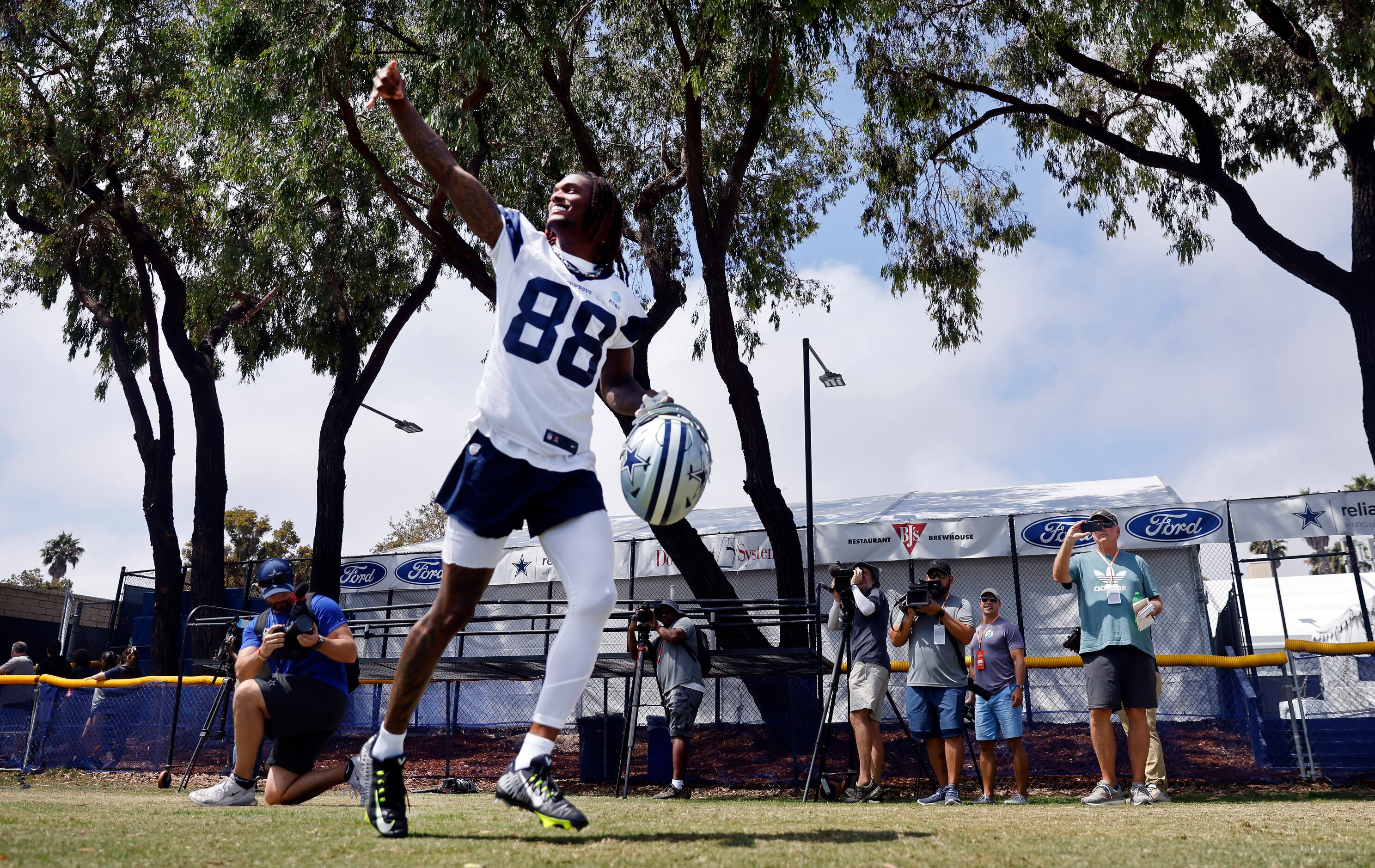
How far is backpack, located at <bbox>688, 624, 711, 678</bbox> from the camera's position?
9305 millimetres

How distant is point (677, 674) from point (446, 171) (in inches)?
258

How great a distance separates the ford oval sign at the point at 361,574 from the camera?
2056 centimetres

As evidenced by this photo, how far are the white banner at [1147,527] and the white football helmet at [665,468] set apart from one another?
516 inches

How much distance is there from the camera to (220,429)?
1786 cm

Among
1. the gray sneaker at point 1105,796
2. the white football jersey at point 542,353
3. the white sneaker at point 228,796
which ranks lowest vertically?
the gray sneaker at point 1105,796

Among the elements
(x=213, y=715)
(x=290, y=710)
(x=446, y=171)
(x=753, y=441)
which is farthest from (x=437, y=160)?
(x=753, y=441)

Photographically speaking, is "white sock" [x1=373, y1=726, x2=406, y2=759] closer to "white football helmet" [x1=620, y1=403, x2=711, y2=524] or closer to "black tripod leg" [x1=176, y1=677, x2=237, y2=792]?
"white football helmet" [x1=620, y1=403, x2=711, y2=524]

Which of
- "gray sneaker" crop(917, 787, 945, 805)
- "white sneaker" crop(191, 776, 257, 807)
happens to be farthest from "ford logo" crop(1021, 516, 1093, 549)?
"white sneaker" crop(191, 776, 257, 807)

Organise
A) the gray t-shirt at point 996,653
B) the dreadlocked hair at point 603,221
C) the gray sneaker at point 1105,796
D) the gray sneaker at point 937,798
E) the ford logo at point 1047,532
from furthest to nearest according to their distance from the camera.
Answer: the ford logo at point 1047,532 → the gray t-shirt at point 996,653 → the gray sneaker at point 937,798 → the gray sneaker at point 1105,796 → the dreadlocked hair at point 603,221

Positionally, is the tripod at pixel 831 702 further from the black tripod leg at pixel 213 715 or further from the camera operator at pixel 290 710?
the black tripod leg at pixel 213 715

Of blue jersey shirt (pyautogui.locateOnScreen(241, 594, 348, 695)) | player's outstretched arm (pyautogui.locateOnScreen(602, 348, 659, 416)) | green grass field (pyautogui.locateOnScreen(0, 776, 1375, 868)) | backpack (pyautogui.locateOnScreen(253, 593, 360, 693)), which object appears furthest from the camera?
backpack (pyautogui.locateOnScreen(253, 593, 360, 693))

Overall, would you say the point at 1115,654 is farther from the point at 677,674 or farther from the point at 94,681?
the point at 94,681

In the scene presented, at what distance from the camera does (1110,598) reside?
646cm

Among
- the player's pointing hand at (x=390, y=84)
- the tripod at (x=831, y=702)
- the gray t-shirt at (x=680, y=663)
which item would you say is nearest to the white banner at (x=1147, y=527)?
the tripod at (x=831, y=702)
